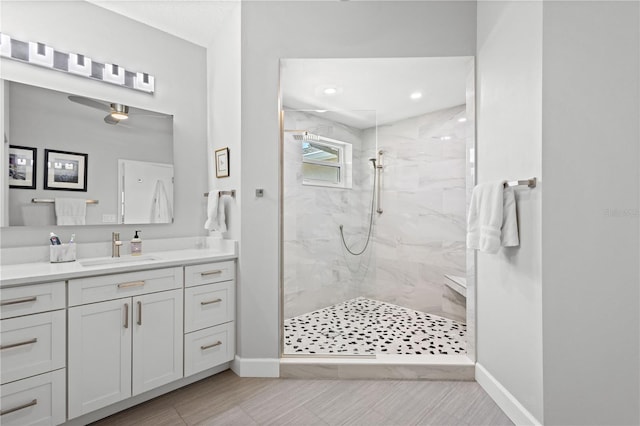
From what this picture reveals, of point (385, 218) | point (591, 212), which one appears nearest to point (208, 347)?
point (385, 218)

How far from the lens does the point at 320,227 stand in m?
2.33

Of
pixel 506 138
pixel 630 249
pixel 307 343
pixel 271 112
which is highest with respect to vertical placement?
pixel 271 112

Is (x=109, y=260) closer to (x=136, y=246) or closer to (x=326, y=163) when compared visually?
(x=136, y=246)

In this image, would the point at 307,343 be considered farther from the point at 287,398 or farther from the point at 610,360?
the point at 610,360

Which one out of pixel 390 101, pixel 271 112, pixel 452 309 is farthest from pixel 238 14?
pixel 452 309

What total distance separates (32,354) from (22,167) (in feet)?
3.80

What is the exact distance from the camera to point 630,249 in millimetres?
1401

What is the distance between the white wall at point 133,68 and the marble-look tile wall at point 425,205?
1.90 meters

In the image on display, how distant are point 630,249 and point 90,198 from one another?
3.18 meters

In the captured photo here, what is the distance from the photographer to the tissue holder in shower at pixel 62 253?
1.89 metres

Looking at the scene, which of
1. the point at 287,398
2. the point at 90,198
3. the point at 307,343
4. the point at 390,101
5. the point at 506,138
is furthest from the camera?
the point at 390,101

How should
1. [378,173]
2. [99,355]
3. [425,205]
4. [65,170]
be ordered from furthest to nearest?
[425,205]
[378,173]
[65,170]
[99,355]

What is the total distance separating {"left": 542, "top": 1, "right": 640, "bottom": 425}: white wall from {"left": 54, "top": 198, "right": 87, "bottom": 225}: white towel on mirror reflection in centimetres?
283

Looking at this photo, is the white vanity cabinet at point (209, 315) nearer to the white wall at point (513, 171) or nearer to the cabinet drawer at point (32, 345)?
the cabinet drawer at point (32, 345)
